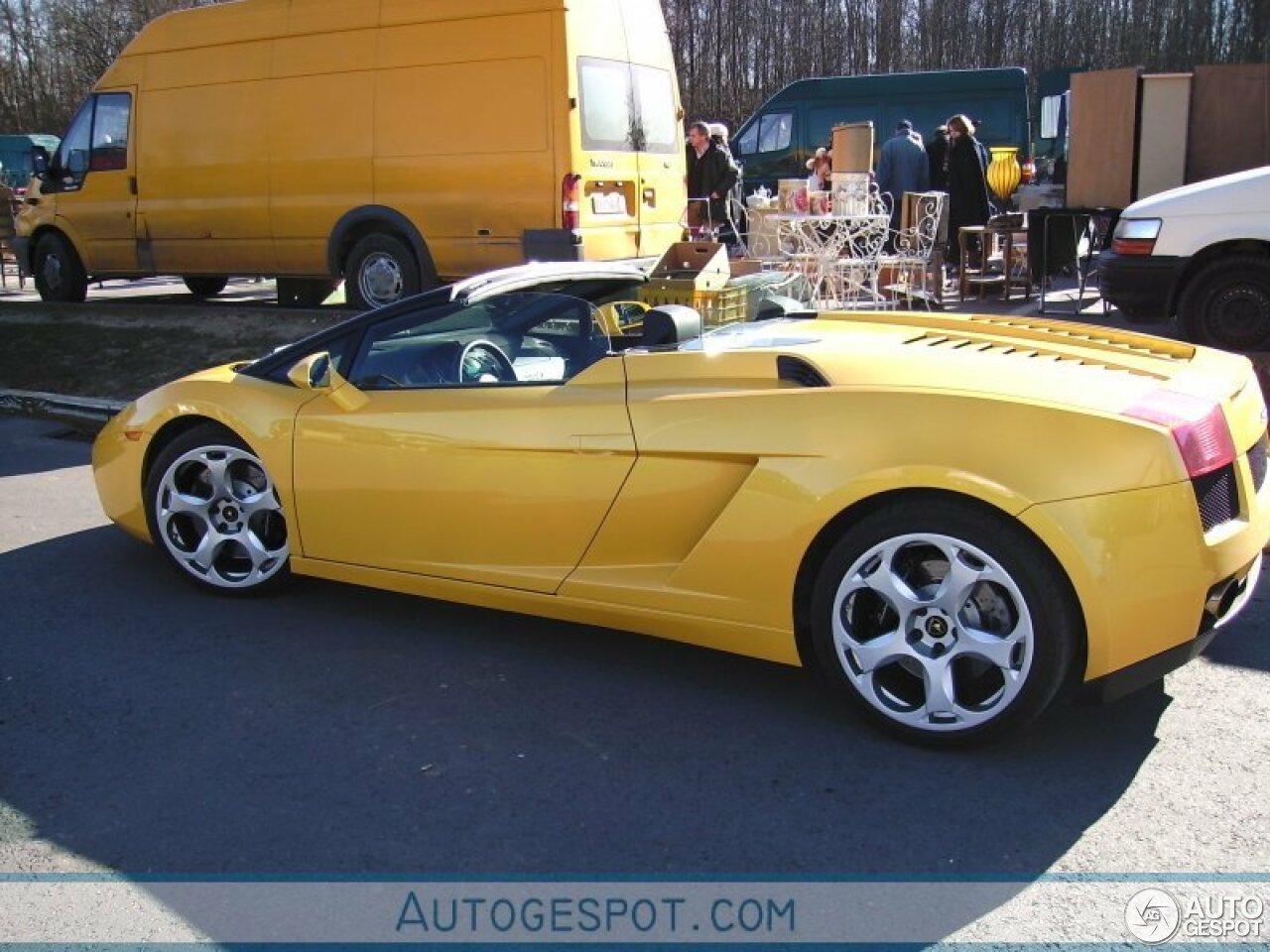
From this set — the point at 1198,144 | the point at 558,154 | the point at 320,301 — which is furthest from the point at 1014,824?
the point at 1198,144

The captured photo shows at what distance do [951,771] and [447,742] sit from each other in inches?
55.8

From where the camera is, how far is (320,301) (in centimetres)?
1261

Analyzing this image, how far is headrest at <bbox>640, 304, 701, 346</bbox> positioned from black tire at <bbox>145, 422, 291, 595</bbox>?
161 centimetres

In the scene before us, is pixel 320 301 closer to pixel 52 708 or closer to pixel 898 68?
pixel 52 708

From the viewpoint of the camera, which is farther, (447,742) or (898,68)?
(898,68)

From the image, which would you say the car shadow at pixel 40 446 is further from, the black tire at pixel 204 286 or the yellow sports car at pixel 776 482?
the black tire at pixel 204 286

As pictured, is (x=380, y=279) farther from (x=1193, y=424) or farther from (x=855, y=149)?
(x=1193, y=424)

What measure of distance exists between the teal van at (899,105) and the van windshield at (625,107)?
350 inches

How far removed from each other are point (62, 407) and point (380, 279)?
2730 millimetres

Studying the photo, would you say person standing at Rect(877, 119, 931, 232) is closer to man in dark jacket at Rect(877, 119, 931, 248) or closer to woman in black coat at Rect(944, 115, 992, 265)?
man in dark jacket at Rect(877, 119, 931, 248)

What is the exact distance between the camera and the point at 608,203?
955 centimetres

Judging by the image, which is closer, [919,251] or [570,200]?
[570,200]

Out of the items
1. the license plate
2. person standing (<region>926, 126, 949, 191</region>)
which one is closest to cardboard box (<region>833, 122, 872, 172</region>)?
person standing (<region>926, 126, 949, 191</region>)

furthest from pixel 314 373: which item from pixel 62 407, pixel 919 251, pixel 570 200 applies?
pixel 919 251
